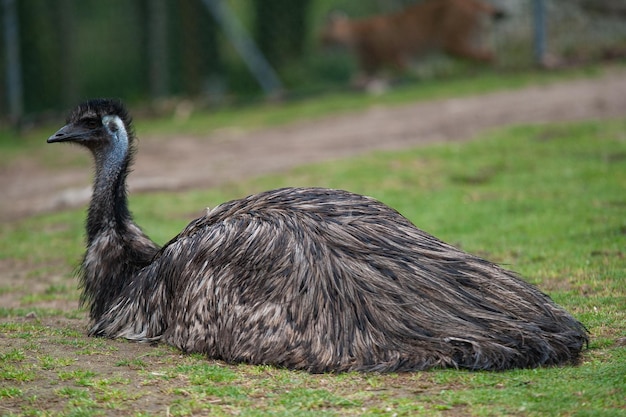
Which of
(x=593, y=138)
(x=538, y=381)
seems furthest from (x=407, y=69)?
(x=538, y=381)

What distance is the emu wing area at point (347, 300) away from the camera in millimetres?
5277

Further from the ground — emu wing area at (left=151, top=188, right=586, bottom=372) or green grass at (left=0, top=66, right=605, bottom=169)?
green grass at (left=0, top=66, right=605, bottom=169)

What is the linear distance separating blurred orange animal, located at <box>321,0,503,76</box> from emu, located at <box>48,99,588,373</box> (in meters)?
12.8

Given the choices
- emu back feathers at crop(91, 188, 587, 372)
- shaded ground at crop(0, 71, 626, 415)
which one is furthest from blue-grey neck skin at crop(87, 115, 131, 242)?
shaded ground at crop(0, 71, 626, 415)

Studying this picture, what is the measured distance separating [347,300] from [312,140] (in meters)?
9.70

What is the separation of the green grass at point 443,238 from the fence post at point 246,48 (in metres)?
5.94

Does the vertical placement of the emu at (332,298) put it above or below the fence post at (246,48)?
below

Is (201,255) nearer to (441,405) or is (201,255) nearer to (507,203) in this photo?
(441,405)

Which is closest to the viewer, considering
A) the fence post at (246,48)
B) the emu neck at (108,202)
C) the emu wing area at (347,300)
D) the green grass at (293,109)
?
the emu wing area at (347,300)

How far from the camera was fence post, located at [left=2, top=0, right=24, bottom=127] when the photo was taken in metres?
18.5

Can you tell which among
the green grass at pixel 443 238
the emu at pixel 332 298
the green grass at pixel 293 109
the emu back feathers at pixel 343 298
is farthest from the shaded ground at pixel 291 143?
the emu back feathers at pixel 343 298

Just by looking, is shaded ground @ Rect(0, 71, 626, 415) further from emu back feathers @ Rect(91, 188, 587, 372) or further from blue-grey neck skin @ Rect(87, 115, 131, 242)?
emu back feathers @ Rect(91, 188, 587, 372)

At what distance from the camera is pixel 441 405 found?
4750mm

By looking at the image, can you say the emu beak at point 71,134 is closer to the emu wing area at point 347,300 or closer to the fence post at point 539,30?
the emu wing area at point 347,300
